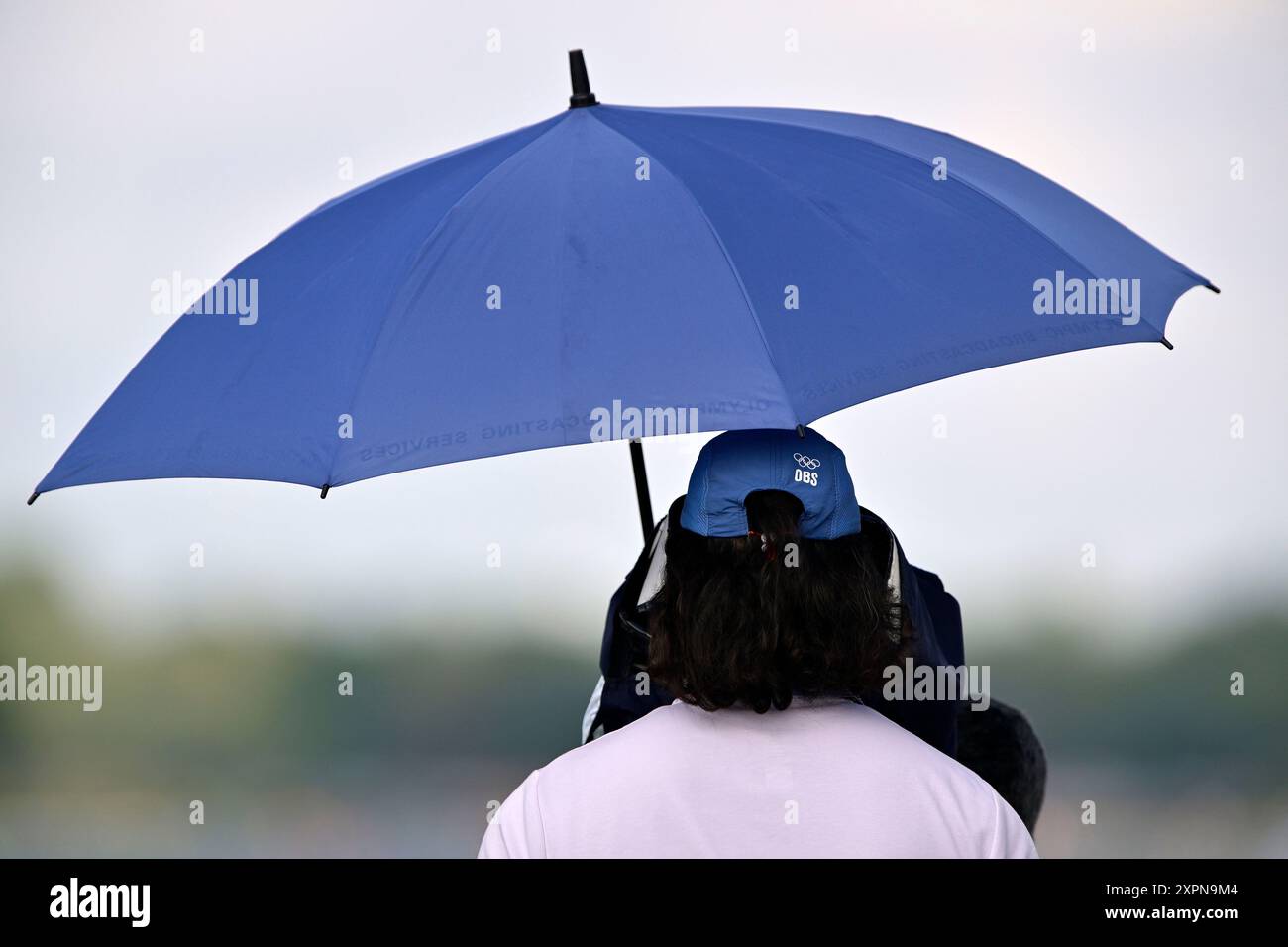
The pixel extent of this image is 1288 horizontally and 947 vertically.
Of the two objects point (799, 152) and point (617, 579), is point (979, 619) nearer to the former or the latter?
Result: point (617, 579)

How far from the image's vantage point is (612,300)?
5.99ft

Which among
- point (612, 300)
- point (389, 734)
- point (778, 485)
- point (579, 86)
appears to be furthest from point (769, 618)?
point (389, 734)

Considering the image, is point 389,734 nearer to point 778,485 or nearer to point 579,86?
point 579,86

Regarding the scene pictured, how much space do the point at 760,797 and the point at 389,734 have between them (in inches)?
183

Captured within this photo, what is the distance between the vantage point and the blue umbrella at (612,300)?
5.73 feet

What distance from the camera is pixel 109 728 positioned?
6035 mm

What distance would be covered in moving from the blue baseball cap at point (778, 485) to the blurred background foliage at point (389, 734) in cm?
416

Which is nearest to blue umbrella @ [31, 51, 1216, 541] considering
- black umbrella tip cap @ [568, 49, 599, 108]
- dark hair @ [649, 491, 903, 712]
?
black umbrella tip cap @ [568, 49, 599, 108]

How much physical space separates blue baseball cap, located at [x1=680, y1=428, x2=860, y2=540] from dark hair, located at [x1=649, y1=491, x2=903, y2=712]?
12 mm

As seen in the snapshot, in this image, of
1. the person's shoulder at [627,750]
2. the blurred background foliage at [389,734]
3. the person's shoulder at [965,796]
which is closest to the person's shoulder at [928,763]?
the person's shoulder at [965,796]

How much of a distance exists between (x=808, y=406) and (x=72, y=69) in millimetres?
5128

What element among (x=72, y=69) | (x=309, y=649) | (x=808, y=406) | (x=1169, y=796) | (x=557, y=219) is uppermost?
(x=72, y=69)
